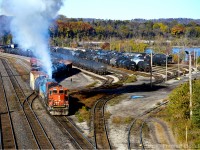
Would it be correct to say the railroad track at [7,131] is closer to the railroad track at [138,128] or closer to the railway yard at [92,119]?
the railway yard at [92,119]

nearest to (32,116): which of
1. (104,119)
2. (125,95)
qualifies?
(104,119)

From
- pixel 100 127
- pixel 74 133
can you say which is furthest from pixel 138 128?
pixel 74 133

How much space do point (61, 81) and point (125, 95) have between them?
15569 millimetres

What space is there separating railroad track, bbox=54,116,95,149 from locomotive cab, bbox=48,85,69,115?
642mm

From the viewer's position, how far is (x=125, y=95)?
149 feet

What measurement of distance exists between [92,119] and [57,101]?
376 centimetres

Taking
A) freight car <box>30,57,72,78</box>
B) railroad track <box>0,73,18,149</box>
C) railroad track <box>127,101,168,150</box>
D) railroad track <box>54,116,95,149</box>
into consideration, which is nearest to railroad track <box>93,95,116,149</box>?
railroad track <box>54,116,95,149</box>

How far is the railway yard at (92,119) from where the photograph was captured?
25672 millimetres

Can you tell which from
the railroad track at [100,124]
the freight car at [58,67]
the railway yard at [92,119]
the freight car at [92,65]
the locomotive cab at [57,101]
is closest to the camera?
the railroad track at [100,124]

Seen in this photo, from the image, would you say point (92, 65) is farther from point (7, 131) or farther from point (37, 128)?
point (7, 131)

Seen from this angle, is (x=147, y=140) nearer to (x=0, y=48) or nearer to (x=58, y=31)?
(x=0, y=48)

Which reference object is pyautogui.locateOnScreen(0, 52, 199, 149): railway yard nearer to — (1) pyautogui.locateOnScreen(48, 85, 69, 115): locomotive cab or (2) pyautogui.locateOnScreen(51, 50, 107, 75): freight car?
(1) pyautogui.locateOnScreen(48, 85, 69, 115): locomotive cab

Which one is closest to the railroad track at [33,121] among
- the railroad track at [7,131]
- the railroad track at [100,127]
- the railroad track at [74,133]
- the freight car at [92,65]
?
the railroad track at [7,131]

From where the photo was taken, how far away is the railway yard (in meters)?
25.7
